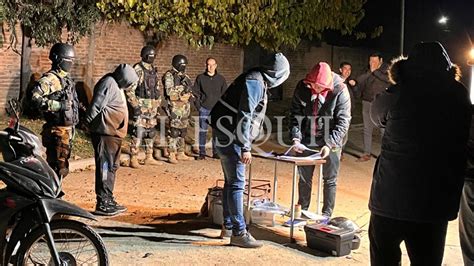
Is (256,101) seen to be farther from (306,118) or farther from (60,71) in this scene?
(60,71)

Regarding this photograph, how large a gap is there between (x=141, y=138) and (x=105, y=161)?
3.40 m

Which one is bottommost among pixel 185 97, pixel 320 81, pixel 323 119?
pixel 185 97

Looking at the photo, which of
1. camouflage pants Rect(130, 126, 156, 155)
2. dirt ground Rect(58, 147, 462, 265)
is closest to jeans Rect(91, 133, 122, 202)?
dirt ground Rect(58, 147, 462, 265)

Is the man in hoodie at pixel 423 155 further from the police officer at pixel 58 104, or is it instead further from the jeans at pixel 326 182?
the police officer at pixel 58 104

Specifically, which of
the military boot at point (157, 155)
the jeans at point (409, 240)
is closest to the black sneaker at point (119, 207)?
the military boot at point (157, 155)

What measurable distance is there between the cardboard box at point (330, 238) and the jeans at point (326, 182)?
35.8 inches

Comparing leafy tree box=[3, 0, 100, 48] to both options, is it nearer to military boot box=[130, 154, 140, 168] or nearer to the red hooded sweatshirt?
military boot box=[130, 154, 140, 168]

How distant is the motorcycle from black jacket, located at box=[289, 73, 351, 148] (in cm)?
304

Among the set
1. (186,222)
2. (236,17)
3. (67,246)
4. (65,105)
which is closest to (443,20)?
(236,17)

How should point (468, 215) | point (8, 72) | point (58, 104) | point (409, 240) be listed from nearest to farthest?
point (409, 240) → point (468, 215) → point (58, 104) → point (8, 72)

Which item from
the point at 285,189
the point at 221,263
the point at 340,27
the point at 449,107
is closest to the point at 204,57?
the point at 340,27

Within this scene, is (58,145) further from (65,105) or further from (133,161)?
(133,161)

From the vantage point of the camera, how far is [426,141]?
3664 millimetres

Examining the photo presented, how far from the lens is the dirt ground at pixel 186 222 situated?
224 inches
